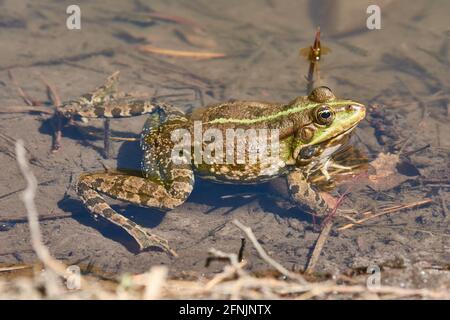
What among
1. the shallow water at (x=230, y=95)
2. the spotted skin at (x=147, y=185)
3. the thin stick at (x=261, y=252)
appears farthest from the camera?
the spotted skin at (x=147, y=185)

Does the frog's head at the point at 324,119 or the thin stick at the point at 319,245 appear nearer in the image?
the thin stick at the point at 319,245

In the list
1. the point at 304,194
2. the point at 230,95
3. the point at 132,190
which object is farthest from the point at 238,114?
the point at 230,95

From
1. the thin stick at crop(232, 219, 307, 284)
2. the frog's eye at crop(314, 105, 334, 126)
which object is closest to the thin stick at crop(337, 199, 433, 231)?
the frog's eye at crop(314, 105, 334, 126)

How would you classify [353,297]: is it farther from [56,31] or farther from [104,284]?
[56,31]

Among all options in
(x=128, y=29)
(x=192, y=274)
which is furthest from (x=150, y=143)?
(x=128, y=29)

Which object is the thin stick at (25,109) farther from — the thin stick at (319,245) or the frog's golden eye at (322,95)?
the thin stick at (319,245)

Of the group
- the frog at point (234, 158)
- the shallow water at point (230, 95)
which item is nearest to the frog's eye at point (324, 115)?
the frog at point (234, 158)

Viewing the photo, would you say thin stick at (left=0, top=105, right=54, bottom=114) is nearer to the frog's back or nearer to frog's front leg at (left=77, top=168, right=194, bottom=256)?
frog's front leg at (left=77, top=168, right=194, bottom=256)
